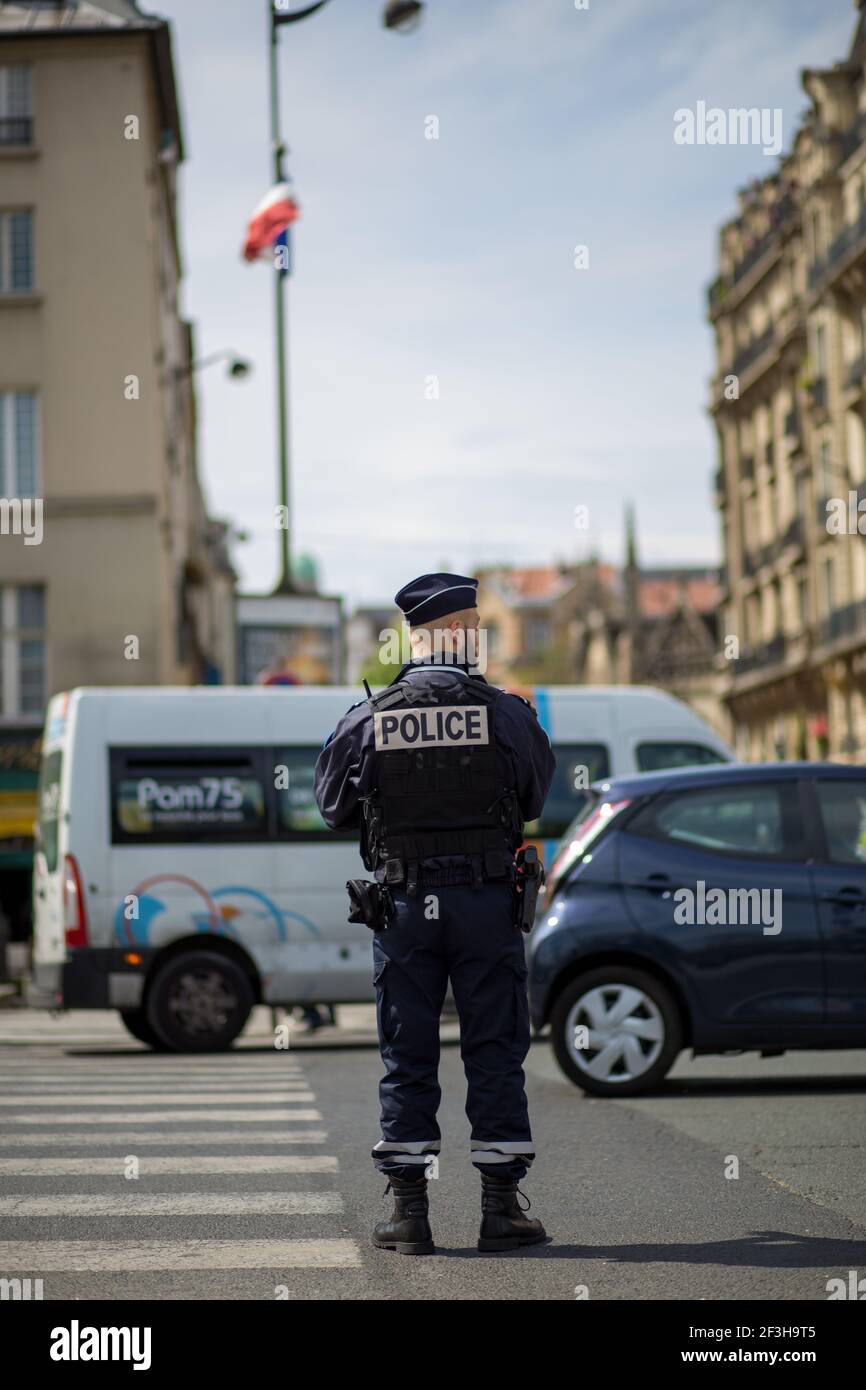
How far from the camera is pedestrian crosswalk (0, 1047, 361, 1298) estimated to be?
552 cm

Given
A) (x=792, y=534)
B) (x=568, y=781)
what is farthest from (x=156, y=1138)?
(x=792, y=534)

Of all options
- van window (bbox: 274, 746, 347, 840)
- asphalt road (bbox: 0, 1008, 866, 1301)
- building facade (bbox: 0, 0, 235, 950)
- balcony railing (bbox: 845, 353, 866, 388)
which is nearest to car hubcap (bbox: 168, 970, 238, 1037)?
van window (bbox: 274, 746, 347, 840)

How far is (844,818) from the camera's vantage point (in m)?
10.2

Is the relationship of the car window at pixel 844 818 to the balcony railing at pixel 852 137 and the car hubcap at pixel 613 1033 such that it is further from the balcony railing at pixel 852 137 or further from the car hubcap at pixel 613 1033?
the balcony railing at pixel 852 137

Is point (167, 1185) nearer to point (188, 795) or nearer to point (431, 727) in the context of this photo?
point (431, 727)

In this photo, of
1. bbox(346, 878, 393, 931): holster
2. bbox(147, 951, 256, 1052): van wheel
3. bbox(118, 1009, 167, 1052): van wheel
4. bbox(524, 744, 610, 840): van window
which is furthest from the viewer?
bbox(524, 744, 610, 840): van window

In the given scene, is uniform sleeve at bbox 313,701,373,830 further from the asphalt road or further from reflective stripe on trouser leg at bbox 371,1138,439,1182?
the asphalt road

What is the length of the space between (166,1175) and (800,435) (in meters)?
47.4

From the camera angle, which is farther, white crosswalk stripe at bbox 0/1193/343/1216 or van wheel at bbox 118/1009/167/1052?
van wheel at bbox 118/1009/167/1052

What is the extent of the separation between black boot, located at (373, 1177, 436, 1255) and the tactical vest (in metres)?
0.88

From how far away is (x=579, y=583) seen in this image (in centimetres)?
14050

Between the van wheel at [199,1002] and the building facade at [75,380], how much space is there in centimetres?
1407

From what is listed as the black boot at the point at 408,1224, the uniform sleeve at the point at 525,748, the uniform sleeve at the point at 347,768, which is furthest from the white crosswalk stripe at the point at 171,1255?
the uniform sleeve at the point at 525,748
